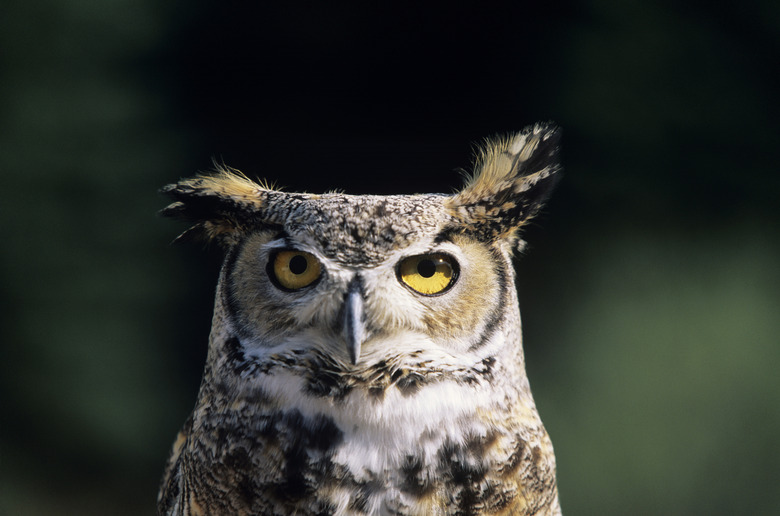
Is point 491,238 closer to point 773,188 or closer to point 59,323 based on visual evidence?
point 773,188

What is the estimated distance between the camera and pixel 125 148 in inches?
125

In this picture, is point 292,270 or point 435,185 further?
point 435,185

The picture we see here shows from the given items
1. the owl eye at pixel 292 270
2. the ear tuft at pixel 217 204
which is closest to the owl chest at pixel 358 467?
the owl eye at pixel 292 270

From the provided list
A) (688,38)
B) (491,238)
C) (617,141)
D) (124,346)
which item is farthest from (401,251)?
(124,346)

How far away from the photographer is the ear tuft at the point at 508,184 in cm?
118

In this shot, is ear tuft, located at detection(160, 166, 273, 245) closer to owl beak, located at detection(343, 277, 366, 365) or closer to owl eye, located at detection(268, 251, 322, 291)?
owl eye, located at detection(268, 251, 322, 291)

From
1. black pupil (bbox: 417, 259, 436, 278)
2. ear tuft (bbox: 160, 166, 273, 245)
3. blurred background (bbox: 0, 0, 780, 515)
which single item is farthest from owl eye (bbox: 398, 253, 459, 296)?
blurred background (bbox: 0, 0, 780, 515)

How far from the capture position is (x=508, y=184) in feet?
3.99

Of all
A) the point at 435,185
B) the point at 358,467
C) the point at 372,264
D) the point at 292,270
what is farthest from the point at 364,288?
the point at 435,185

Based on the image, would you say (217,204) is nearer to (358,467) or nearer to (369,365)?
(369,365)

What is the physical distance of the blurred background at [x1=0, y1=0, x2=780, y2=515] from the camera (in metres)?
2.95

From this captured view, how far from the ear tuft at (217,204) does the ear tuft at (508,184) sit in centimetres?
35

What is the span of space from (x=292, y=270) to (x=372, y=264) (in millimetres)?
150

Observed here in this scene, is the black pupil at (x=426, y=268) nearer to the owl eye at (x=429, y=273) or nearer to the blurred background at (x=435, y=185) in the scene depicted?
A: the owl eye at (x=429, y=273)
